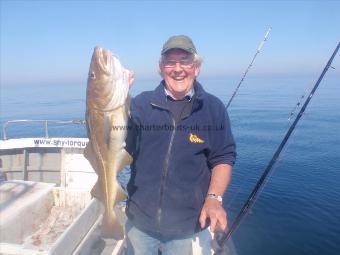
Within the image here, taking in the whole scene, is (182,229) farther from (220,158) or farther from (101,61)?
(101,61)

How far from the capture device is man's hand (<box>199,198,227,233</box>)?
3135 millimetres

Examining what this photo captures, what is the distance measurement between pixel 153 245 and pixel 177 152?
3.71 feet

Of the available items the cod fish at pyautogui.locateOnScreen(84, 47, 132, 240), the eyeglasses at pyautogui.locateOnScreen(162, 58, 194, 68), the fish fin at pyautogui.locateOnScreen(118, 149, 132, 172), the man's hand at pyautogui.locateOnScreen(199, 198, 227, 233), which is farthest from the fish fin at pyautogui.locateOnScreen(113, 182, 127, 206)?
the eyeglasses at pyautogui.locateOnScreen(162, 58, 194, 68)

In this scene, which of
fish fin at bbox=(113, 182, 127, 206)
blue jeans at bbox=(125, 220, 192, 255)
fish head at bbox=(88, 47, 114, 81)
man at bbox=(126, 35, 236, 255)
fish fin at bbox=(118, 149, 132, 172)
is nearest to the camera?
fish head at bbox=(88, 47, 114, 81)

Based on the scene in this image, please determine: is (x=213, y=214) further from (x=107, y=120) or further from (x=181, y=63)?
(x=181, y=63)

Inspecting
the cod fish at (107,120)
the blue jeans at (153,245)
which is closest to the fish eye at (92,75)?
the cod fish at (107,120)

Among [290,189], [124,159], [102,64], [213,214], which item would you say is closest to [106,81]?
[102,64]

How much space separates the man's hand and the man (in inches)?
0.5

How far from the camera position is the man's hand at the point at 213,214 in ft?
10.3

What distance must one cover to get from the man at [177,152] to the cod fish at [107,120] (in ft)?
1.27

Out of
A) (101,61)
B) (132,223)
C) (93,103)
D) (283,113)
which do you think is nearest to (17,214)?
(132,223)

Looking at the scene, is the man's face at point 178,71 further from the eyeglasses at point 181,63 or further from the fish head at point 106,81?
the fish head at point 106,81

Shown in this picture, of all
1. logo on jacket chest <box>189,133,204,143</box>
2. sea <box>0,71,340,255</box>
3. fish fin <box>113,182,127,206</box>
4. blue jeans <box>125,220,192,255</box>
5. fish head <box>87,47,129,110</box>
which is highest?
fish head <box>87,47,129,110</box>

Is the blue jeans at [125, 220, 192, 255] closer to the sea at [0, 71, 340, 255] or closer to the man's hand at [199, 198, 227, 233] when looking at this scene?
the man's hand at [199, 198, 227, 233]
